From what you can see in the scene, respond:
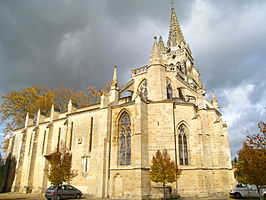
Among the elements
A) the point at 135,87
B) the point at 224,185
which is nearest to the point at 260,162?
the point at 224,185

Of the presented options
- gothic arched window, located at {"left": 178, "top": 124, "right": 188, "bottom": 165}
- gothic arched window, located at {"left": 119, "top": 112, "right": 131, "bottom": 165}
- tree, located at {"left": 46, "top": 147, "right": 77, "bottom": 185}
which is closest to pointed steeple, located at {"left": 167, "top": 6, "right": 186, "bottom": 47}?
gothic arched window, located at {"left": 178, "top": 124, "right": 188, "bottom": 165}

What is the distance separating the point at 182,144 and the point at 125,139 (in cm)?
507

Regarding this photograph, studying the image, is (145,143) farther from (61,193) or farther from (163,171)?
(61,193)

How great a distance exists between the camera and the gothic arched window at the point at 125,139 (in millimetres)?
17609

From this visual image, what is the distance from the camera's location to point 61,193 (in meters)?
16.6

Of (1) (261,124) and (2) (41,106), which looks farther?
(2) (41,106)

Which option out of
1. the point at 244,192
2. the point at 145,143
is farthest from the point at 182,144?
the point at 244,192

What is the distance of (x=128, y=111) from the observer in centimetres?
1875

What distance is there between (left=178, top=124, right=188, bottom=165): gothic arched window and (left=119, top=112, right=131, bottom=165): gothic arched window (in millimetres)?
4474

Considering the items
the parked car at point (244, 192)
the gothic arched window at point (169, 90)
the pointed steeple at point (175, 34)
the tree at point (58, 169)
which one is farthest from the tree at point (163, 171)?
the pointed steeple at point (175, 34)

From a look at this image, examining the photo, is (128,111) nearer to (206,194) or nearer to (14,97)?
(206,194)

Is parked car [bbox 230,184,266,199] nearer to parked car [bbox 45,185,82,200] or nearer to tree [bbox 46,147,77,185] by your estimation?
parked car [bbox 45,185,82,200]

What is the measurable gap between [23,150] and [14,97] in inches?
331

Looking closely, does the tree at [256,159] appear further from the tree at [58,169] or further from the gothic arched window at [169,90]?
the tree at [58,169]
